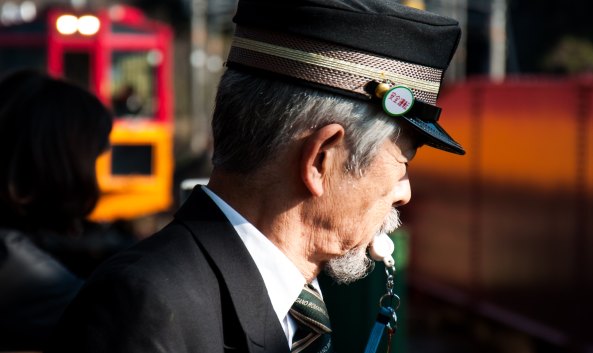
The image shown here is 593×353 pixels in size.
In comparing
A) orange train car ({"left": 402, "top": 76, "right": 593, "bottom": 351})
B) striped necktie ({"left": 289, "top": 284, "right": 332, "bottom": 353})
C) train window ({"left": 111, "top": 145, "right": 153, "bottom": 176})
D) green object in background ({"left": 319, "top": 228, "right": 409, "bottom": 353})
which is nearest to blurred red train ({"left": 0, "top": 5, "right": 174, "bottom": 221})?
train window ({"left": 111, "top": 145, "right": 153, "bottom": 176})

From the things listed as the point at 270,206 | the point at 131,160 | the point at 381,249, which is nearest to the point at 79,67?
the point at 131,160

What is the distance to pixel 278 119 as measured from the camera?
151cm

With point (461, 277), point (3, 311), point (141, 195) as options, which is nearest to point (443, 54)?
point (3, 311)

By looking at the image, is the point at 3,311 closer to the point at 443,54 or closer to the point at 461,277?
the point at 443,54

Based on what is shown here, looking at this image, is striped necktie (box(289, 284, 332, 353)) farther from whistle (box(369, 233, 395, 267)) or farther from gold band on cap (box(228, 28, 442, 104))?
gold band on cap (box(228, 28, 442, 104))

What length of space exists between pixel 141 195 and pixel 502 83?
6448 mm

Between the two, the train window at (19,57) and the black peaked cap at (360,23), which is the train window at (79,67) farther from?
the black peaked cap at (360,23)

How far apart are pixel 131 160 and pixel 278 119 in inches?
447

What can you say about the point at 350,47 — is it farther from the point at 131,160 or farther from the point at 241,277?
the point at 131,160

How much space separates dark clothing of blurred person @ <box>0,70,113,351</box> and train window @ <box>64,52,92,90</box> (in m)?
9.95

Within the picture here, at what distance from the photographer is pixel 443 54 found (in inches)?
63.4

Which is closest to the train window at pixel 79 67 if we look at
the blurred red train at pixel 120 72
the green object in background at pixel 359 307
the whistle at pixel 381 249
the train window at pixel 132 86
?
the blurred red train at pixel 120 72

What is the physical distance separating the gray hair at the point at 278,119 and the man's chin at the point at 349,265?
157 millimetres

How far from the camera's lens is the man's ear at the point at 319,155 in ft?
4.93
